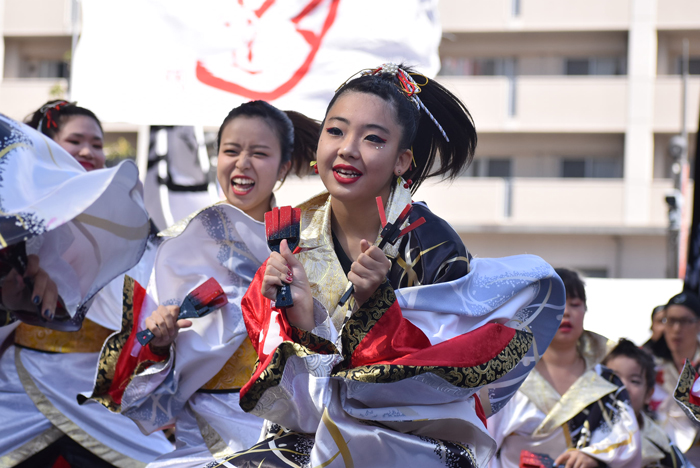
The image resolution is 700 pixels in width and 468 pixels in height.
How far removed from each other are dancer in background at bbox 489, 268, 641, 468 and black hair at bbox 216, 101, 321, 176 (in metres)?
1.28

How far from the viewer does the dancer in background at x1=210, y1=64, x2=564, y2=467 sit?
2.01m

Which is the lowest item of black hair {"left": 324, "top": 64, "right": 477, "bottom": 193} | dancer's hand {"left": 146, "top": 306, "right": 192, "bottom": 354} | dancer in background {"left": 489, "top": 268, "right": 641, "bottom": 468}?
dancer in background {"left": 489, "top": 268, "right": 641, "bottom": 468}

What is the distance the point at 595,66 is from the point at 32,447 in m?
15.9

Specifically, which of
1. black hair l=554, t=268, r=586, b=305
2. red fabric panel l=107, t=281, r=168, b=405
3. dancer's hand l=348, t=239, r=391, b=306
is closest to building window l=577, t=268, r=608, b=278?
black hair l=554, t=268, r=586, b=305

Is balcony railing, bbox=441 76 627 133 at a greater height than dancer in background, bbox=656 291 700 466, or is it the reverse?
balcony railing, bbox=441 76 627 133

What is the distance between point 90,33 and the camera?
4.49m

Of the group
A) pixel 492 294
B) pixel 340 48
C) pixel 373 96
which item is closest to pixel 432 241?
pixel 492 294

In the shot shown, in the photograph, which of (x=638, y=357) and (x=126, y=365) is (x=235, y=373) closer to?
(x=126, y=365)

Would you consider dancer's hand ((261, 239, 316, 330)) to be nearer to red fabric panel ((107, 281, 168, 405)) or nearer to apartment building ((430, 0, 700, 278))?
red fabric panel ((107, 281, 168, 405))

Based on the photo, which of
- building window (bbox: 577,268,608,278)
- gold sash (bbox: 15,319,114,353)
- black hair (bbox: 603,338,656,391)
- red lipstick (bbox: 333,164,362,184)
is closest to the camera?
red lipstick (bbox: 333,164,362,184)

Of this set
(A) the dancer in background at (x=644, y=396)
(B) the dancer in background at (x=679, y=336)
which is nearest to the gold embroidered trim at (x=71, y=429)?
(A) the dancer in background at (x=644, y=396)

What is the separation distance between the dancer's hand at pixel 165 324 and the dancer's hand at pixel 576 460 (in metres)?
1.65

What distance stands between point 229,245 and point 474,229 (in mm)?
13945

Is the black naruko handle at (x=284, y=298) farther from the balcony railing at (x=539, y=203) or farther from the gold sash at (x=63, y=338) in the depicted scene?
the balcony railing at (x=539, y=203)
